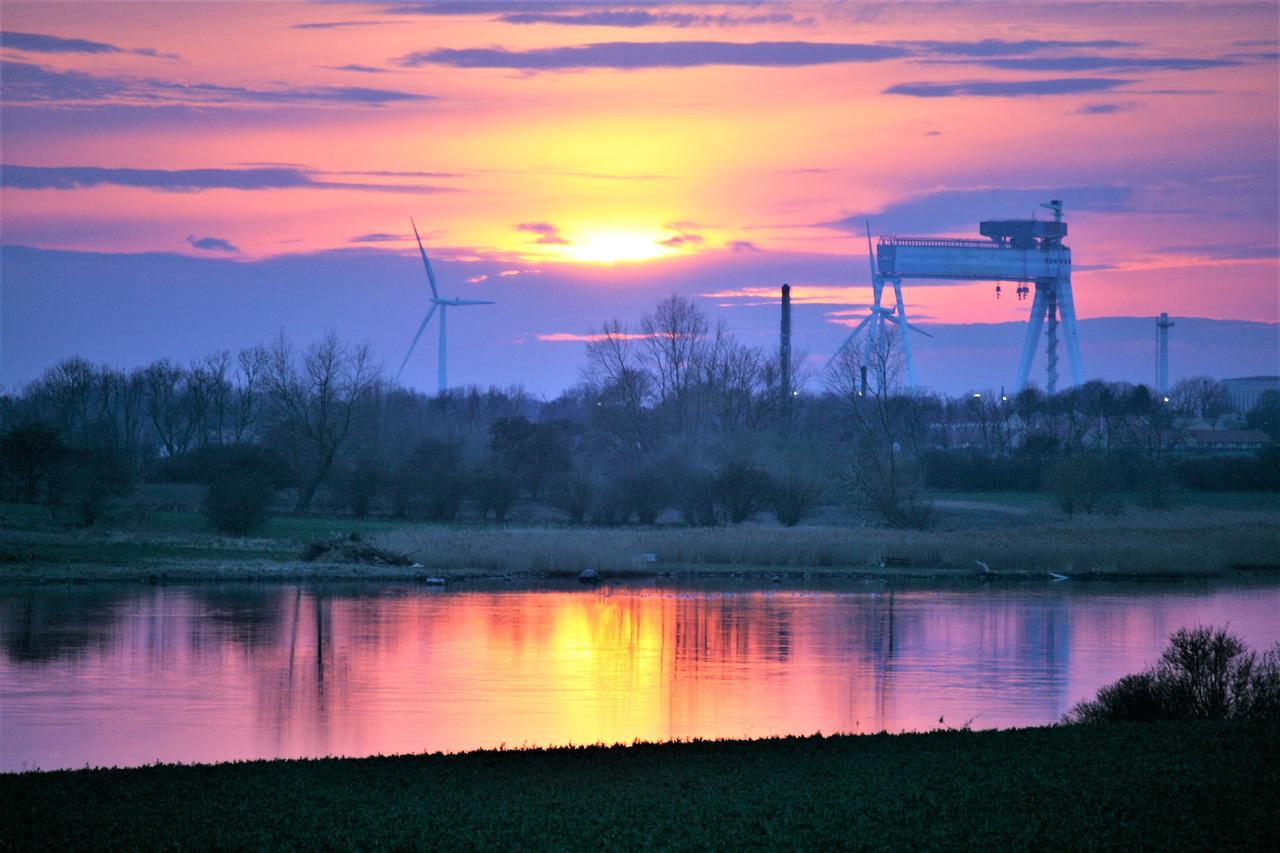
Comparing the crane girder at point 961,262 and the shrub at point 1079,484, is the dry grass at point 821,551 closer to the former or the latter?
the shrub at point 1079,484

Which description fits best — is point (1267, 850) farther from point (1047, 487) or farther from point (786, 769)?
point (1047, 487)

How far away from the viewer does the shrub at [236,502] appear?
46.1 metres

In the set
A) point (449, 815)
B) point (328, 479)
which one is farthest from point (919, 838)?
point (328, 479)

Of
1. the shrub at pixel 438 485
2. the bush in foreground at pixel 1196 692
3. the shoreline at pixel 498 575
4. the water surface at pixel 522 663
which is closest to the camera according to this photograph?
the bush in foreground at pixel 1196 692

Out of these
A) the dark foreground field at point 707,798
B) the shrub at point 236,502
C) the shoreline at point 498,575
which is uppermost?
the shrub at point 236,502

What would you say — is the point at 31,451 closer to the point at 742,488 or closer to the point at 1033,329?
the point at 742,488

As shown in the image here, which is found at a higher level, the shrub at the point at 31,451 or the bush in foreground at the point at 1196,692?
the shrub at the point at 31,451

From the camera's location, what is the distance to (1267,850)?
10141 mm

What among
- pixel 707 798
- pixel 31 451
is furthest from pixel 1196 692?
pixel 31 451

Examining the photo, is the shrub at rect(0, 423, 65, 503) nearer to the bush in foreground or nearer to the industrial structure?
the bush in foreground

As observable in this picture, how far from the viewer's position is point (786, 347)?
93125 millimetres

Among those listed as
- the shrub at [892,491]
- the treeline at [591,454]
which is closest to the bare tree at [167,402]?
the treeline at [591,454]

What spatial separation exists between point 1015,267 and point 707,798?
117402 millimetres

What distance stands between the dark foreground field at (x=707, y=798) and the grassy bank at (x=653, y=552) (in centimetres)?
2703
